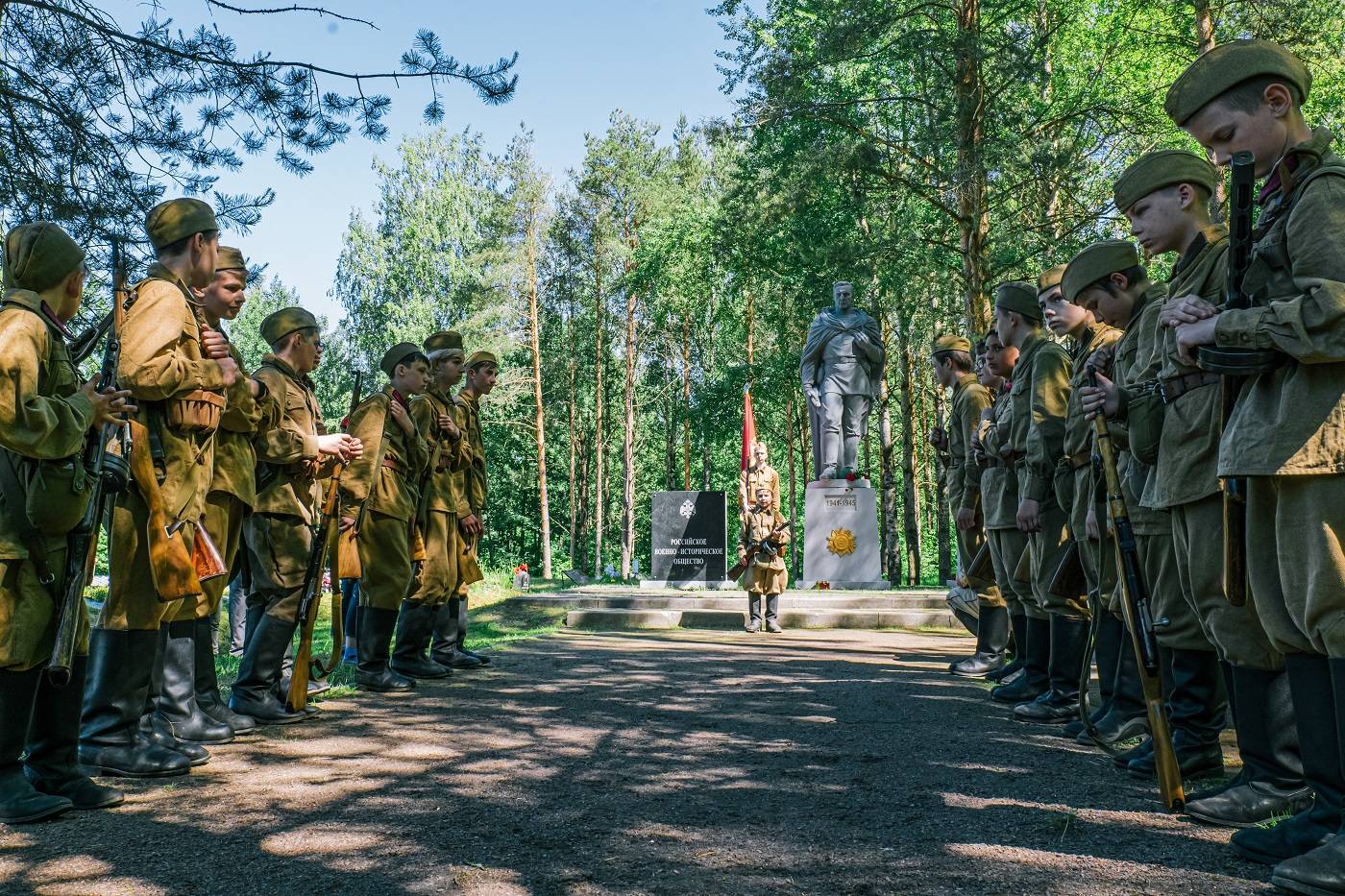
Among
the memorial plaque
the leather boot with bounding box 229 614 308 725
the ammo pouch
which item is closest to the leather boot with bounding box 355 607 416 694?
the leather boot with bounding box 229 614 308 725

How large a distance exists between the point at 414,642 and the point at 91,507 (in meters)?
3.97

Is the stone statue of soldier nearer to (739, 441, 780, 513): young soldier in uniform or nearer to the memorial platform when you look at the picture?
the memorial platform

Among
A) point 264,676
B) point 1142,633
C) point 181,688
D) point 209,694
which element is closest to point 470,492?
point 264,676

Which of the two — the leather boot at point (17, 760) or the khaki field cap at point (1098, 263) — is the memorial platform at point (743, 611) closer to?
the khaki field cap at point (1098, 263)

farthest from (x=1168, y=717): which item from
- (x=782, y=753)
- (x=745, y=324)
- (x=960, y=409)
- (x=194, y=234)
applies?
(x=745, y=324)

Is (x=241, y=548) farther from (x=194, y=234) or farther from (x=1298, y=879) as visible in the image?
(x=1298, y=879)

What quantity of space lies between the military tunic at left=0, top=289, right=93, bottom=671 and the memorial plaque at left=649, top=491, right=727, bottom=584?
50.0ft

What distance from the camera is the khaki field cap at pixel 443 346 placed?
7809 millimetres

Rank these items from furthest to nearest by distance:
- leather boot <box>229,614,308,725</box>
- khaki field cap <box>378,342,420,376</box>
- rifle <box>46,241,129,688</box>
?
khaki field cap <box>378,342,420,376</box> → leather boot <box>229,614,308,725</box> → rifle <box>46,241,129,688</box>

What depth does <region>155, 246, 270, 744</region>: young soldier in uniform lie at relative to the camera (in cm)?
457

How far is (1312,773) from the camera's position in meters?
2.74

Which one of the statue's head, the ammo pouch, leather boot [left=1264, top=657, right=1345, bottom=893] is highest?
the statue's head

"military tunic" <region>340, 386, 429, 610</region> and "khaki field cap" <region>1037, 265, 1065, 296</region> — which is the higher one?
"khaki field cap" <region>1037, 265, 1065, 296</region>

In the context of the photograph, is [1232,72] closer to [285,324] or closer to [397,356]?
[285,324]
